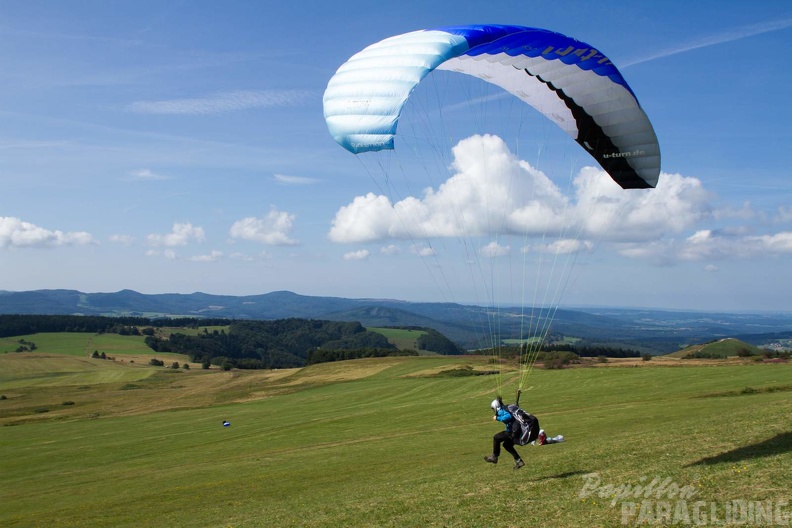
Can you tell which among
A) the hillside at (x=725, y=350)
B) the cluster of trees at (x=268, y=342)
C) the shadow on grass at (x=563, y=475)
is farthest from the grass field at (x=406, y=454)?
the cluster of trees at (x=268, y=342)

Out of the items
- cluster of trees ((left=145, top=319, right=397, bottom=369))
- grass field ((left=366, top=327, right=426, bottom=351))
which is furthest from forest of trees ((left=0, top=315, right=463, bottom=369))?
grass field ((left=366, top=327, right=426, bottom=351))

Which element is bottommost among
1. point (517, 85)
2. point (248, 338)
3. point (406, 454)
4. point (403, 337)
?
point (248, 338)

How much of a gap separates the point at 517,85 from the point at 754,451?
10.3 meters

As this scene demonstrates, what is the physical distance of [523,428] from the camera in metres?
12.0

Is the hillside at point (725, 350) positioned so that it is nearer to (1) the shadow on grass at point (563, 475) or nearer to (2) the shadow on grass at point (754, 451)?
(2) the shadow on grass at point (754, 451)

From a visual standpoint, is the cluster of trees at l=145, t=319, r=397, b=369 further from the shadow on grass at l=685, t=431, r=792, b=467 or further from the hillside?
the shadow on grass at l=685, t=431, r=792, b=467

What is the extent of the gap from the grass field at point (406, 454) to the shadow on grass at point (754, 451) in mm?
64

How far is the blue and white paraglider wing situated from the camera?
12.7 metres

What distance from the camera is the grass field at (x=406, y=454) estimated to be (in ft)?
34.5

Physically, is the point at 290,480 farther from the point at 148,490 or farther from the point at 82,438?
the point at 82,438

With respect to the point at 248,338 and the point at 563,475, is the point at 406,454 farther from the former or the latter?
the point at 248,338

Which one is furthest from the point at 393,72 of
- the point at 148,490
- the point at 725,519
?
the point at 148,490

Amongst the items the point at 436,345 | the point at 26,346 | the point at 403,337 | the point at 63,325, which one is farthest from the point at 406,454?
the point at 63,325

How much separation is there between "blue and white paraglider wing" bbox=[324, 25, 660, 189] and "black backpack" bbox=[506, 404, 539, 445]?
6.36 meters
